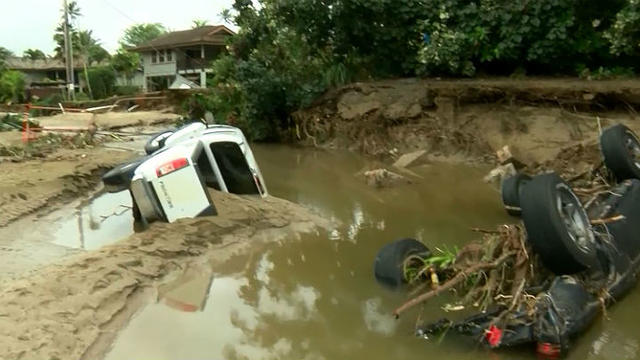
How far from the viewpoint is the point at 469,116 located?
14.5 meters

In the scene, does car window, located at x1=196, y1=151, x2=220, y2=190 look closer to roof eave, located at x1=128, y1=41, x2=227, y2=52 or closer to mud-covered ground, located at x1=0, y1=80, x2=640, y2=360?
mud-covered ground, located at x1=0, y1=80, x2=640, y2=360

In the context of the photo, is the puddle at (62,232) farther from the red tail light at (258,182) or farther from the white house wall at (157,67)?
the white house wall at (157,67)

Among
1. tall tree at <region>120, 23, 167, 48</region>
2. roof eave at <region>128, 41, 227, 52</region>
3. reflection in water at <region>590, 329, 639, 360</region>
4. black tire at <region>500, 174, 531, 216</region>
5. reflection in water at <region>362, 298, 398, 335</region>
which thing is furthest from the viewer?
tall tree at <region>120, 23, 167, 48</region>

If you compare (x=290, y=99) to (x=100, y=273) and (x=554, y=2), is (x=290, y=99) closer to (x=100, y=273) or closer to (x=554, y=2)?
(x=554, y=2)

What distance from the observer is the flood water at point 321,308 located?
4773mm

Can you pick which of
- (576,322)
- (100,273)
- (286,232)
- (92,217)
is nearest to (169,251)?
(100,273)

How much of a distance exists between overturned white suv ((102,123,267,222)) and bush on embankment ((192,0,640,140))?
24.1ft

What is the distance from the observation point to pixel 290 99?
61.7 feet

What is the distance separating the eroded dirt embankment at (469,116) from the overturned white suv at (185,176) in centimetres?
578

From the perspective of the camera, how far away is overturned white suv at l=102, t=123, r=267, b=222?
7.97 m

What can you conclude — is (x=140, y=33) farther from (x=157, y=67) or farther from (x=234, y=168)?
(x=234, y=168)

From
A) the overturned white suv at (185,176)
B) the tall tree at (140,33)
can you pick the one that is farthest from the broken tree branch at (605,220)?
the tall tree at (140,33)

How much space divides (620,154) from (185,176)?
5.12 metres

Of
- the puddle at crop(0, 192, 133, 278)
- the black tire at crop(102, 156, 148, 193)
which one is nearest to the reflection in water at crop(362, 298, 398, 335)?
the puddle at crop(0, 192, 133, 278)
